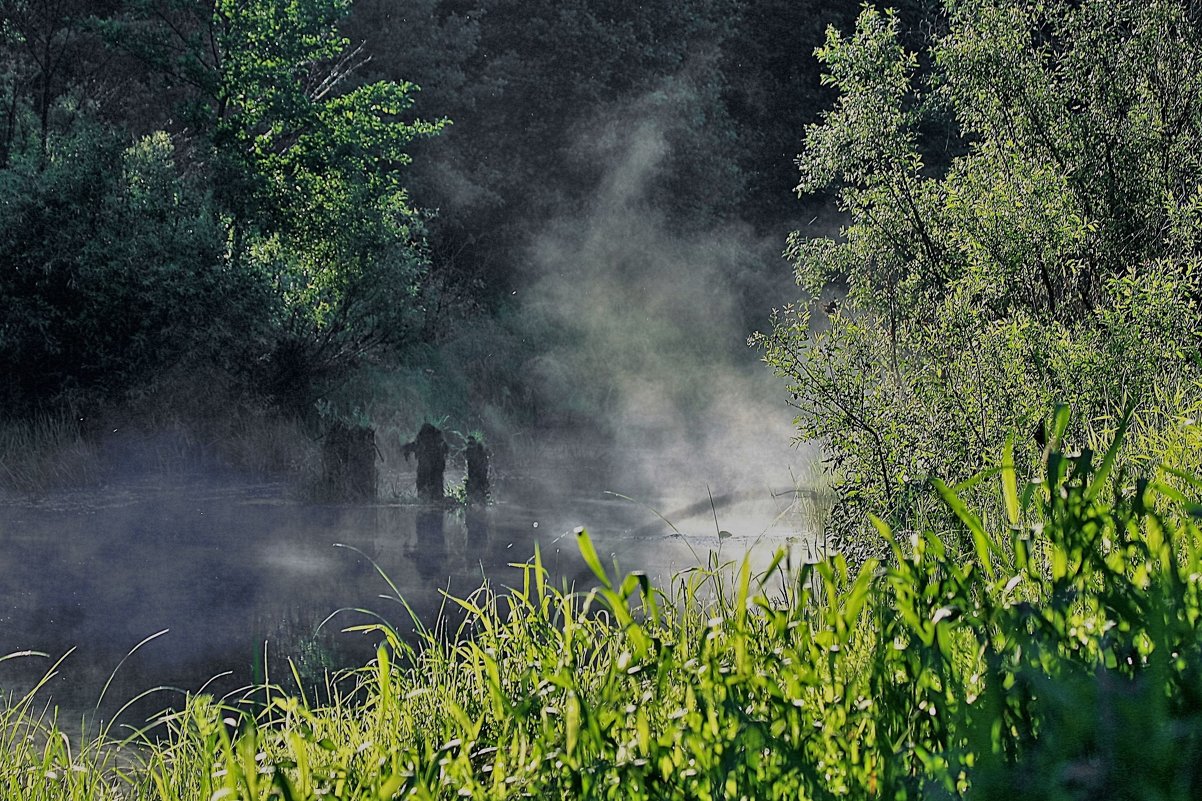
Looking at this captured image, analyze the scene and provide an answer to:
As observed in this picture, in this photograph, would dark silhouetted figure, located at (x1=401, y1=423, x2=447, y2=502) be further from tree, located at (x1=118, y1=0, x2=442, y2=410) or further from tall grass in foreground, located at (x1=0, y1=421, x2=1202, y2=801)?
tall grass in foreground, located at (x1=0, y1=421, x2=1202, y2=801)

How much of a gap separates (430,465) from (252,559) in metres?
2.62

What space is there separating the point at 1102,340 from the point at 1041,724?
474 centimetres

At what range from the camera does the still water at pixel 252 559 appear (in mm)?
6379

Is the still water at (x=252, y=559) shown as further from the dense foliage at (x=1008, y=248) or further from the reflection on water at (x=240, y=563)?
the dense foliage at (x=1008, y=248)

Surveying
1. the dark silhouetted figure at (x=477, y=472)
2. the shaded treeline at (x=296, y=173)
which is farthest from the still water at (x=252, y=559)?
the shaded treeline at (x=296, y=173)

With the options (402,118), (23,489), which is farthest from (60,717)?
(402,118)

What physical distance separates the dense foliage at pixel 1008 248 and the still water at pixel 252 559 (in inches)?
48.8

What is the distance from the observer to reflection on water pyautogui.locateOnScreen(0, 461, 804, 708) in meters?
6.41

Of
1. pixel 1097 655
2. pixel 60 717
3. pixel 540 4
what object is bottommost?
pixel 60 717

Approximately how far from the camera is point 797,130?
84.0 feet

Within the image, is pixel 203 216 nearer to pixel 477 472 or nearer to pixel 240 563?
pixel 477 472

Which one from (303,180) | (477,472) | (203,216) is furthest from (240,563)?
(303,180)

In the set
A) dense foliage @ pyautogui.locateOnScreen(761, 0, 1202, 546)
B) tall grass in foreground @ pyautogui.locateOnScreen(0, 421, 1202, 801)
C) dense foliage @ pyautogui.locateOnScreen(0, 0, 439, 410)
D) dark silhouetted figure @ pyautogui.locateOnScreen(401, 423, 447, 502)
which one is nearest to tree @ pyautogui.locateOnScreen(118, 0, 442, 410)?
dense foliage @ pyautogui.locateOnScreen(0, 0, 439, 410)

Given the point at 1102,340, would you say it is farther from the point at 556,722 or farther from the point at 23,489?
the point at 23,489
